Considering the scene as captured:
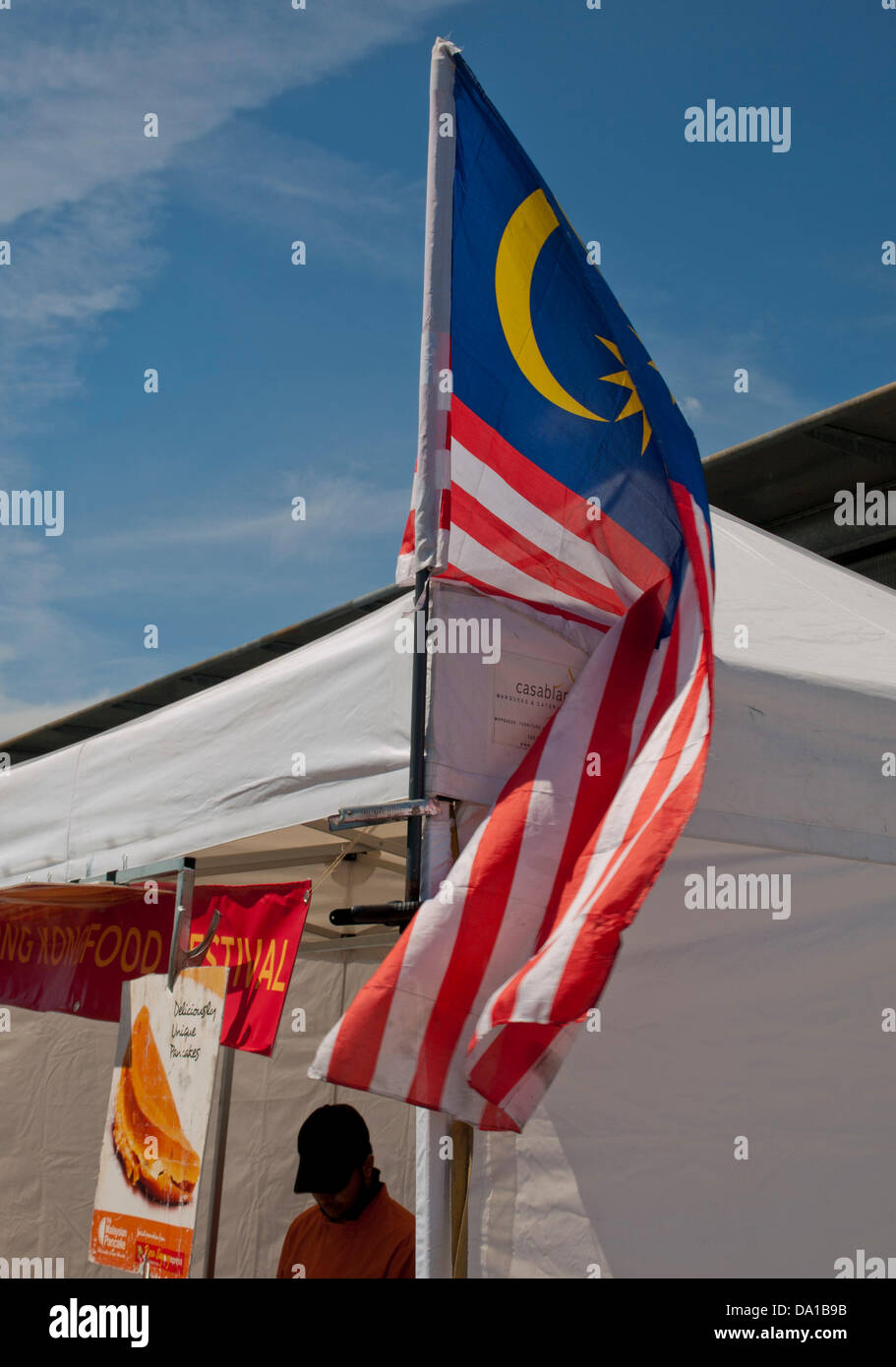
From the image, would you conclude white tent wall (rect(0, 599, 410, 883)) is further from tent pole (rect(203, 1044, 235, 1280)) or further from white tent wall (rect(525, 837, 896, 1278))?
tent pole (rect(203, 1044, 235, 1280))

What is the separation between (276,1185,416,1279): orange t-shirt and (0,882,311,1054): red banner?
1.73ft

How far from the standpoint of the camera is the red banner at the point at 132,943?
3078 mm

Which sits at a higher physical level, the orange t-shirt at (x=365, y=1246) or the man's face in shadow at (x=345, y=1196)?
the man's face in shadow at (x=345, y=1196)

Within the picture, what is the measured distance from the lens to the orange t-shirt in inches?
119

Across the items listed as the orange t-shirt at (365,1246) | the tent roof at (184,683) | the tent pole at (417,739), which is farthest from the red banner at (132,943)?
the tent roof at (184,683)

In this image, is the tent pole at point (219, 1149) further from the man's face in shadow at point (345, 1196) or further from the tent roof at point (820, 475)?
the tent roof at point (820, 475)

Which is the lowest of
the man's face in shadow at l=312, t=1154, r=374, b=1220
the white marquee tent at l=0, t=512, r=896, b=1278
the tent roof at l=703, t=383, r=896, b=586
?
the man's face in shadow at l=312, t=1154, r=374, b=1220

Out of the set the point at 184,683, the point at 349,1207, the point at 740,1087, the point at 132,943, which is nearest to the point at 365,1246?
the point at 349,1207

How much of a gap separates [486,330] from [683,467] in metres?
0.53

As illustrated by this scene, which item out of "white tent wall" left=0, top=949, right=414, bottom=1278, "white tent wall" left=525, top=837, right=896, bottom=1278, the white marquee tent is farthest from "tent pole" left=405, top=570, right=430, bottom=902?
"white tent wall" left=0, top=949, right=414, bottom=1278

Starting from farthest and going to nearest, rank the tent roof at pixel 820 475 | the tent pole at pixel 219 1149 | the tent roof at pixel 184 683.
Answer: the tent roof at pixel 184 683 → the tent roof at pixel 820 475 → the tent pole at pixel 219 1149

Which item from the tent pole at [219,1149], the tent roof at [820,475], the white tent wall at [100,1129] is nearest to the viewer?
the tent pole at [219,1149]

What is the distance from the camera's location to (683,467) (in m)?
2.76
